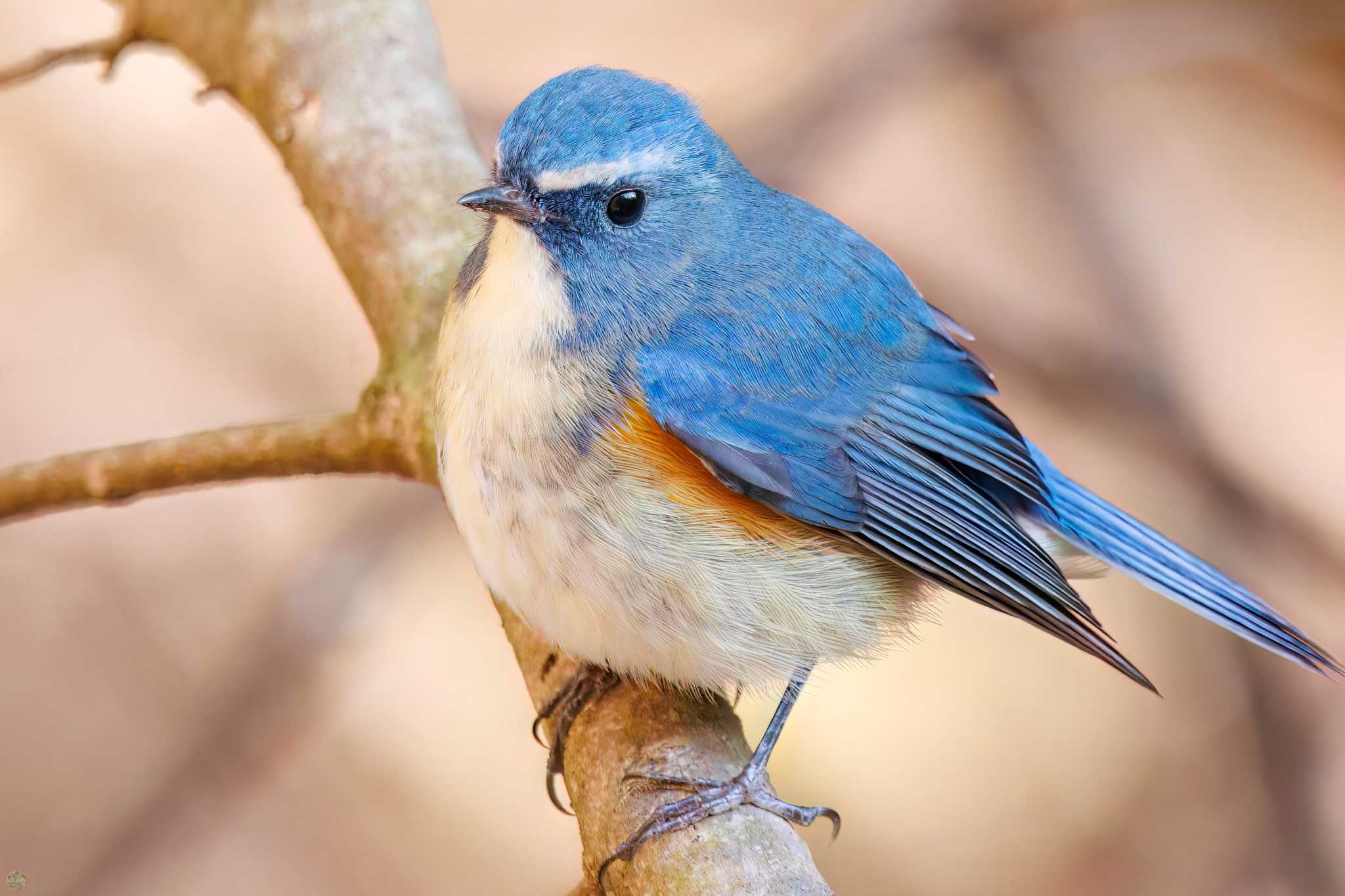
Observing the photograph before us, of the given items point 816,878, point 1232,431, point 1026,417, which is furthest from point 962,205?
point 816,878

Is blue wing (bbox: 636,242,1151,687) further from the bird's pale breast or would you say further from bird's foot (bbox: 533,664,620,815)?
bird's foot (bbox: 533,664,620,815)

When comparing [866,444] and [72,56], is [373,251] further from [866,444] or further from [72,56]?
[866,444]

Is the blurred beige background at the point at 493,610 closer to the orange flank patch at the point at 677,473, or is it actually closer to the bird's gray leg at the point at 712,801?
the bird's gray leg at the point at 712,801

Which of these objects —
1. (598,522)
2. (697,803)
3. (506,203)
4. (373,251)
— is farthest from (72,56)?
(697,803)

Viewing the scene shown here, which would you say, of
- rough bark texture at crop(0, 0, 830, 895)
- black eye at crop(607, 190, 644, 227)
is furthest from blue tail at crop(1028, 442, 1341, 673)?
black eye at crop(607, 190, 644, 227)

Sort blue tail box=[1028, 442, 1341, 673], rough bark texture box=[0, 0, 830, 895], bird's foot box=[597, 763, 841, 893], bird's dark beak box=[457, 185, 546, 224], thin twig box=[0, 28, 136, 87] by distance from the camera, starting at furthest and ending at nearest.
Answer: thin twig box=[0, 28, 136, 87] → blue tail box=[1028, 442, 1341, 673] → rough bark texture box=[0, 0, 830, 895] → bird's dark beak box=[457, 185, 546, 224] → bird's foot box=[597, 763, 841, 893]
